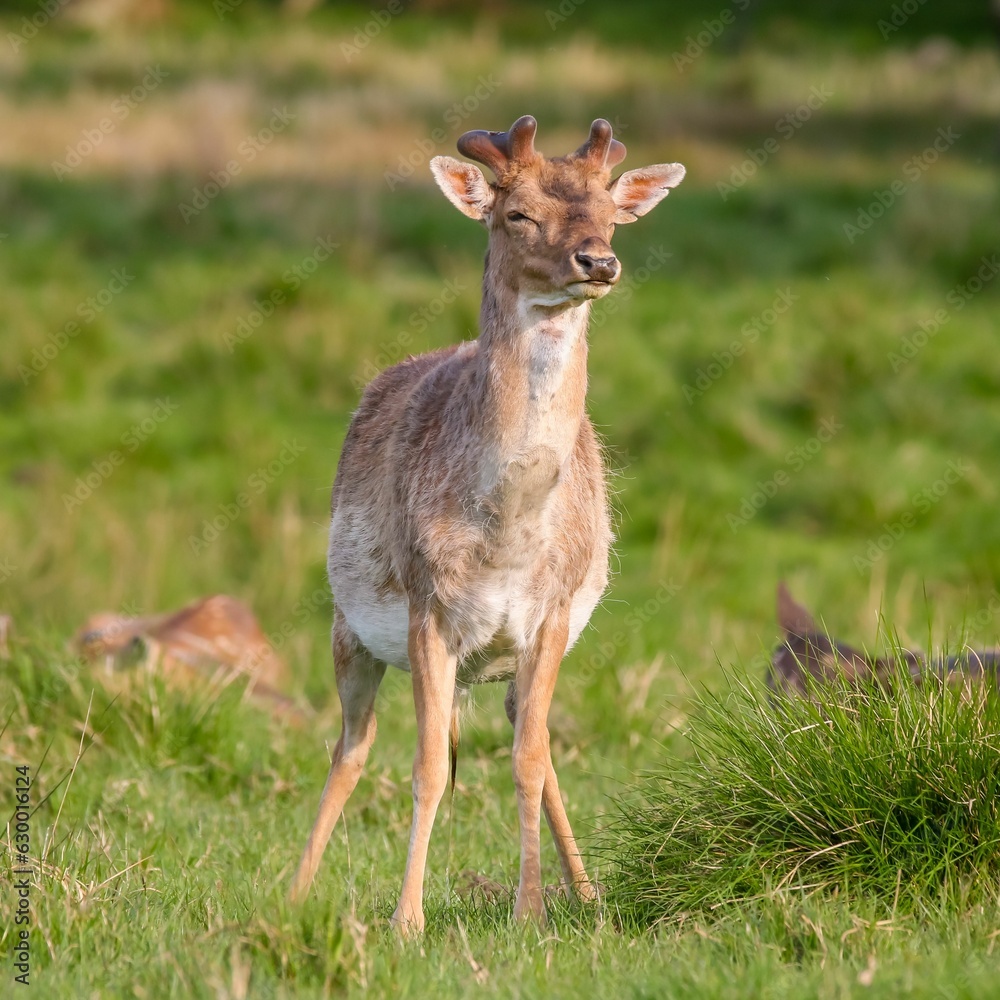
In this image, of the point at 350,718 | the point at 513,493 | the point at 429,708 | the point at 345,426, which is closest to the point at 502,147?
the point at 513,493

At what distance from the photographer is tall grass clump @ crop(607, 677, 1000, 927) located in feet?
17.0

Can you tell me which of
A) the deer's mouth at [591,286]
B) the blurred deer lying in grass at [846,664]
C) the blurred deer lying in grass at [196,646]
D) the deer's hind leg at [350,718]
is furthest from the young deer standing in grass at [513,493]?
the blurred deer lying in grass at [196,646]

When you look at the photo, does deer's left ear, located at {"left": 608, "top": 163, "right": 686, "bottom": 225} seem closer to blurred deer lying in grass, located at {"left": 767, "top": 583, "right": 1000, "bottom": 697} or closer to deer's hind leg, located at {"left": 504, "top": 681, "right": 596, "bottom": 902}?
blurred deer lying in grass, located at {"left": 767, "top": 583, "right": 1000, "bottom": 697}

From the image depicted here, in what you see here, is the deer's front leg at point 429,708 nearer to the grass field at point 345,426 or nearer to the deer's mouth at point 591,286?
the grass field at point 345,426

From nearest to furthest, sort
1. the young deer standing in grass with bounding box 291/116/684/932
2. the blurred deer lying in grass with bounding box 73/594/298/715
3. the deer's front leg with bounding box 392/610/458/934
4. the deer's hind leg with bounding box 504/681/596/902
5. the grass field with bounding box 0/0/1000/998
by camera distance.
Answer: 1. the grass field with bounding box 0/0/1000/998
2. the young deer standing in grass with bounding box 291/116/684/932
3. the deer's front leg with bounding box 392/610/458/934
4. the deer's hind leg with bounding box 504/681/596/902
5. the blurred deer lying in grass with bounding box 73/594/298/715

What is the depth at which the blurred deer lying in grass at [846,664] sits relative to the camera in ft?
18.8

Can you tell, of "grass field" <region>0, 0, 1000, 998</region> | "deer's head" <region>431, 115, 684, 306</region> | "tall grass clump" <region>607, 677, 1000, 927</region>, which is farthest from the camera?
"deer's head" <region>431, 115, 684, 306</region>

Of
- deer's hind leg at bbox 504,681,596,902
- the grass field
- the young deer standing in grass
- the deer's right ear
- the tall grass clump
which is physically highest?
the deer's right ear

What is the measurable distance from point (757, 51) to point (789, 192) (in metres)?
11.9

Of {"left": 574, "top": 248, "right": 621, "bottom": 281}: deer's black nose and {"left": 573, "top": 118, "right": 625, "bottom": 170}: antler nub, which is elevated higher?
{"left": 573, "top": 118, "right": 625, "bottom": 170}: antler nub

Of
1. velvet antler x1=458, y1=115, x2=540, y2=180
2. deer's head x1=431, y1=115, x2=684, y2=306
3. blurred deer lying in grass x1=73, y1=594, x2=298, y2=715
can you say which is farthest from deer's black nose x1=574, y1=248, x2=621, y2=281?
blurred deer lying in grass x1=73, y1=594, x2=298, y2=715

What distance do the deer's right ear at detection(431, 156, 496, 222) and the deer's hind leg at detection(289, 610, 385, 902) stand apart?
1749mm

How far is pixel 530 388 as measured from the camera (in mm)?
5617

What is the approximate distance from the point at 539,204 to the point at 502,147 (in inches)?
11.1
